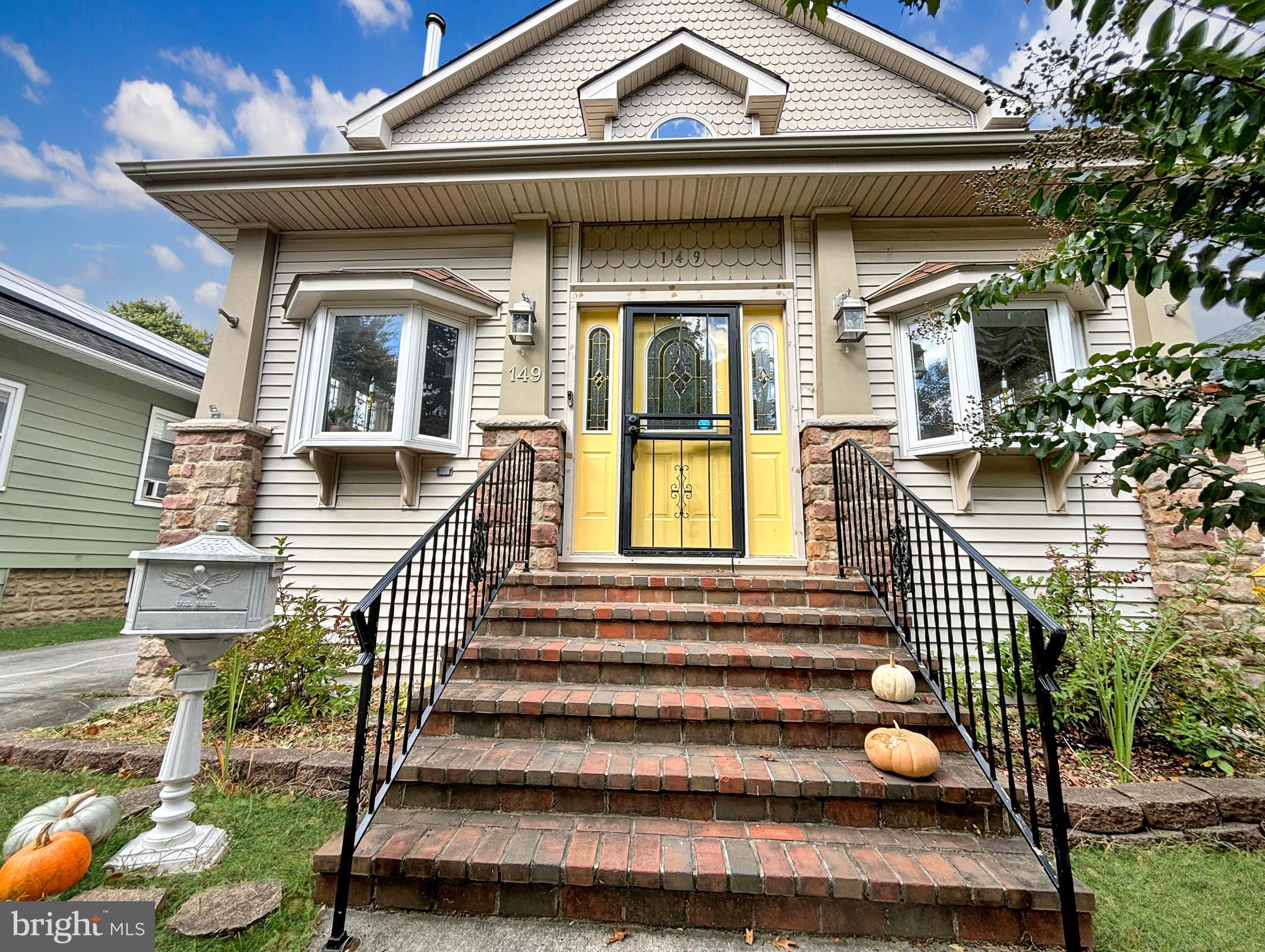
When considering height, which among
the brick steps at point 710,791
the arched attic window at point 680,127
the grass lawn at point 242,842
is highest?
the arched attic window at point 680,127

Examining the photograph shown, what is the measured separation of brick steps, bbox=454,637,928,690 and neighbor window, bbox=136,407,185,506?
7477 mm

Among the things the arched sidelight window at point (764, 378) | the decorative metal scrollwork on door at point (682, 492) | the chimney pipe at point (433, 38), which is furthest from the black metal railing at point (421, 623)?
the chimney pipe at point (433, 38)

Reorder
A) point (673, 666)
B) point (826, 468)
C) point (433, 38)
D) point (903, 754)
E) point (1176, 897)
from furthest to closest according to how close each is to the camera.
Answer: point (433, 38) < point (826, 468) < point (673, 666) < point (903, 754) < point (1176, 897)

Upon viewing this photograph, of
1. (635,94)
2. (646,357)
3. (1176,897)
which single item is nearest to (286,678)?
(646,357)

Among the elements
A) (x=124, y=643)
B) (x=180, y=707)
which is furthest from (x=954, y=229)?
(x=124, y=643)

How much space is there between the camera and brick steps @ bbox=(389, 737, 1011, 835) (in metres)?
1.84

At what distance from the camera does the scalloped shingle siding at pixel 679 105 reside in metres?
4.68

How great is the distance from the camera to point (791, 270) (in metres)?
4.07

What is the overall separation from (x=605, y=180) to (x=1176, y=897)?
4.69 m

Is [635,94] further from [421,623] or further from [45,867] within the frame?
[45,867]

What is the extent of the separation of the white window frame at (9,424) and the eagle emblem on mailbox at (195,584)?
632cm

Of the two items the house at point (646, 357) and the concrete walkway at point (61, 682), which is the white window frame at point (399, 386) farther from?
the concrete walkway at point (61, 682)

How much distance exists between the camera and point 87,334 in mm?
6359

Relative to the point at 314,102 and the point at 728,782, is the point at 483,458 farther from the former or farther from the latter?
the point at 314,102
